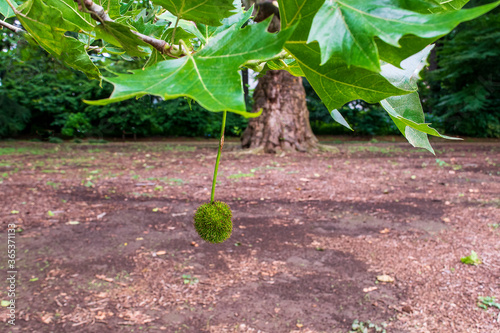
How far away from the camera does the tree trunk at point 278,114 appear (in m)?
9.05

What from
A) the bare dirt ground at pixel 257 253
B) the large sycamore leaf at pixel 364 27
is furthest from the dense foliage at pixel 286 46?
the bare dirt ground at pixel 257 253

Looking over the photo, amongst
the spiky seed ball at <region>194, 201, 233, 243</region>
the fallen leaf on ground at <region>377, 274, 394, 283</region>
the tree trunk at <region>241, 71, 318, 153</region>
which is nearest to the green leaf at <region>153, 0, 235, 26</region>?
the spiky seed ball at <region>194, 201, 233, 243</region>

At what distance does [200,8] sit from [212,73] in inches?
7.9

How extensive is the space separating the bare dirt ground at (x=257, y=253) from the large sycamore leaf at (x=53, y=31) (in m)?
→ 2.28

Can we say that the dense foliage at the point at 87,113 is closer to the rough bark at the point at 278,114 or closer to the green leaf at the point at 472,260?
the rough bark at the point at 278,114

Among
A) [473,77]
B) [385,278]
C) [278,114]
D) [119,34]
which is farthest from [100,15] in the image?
[473,77]

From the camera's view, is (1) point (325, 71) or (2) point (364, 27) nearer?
(2) point (364, 27)

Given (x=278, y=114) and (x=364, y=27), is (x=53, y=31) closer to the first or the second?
(x=364, y=27)

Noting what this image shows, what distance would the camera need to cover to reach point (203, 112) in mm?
15641

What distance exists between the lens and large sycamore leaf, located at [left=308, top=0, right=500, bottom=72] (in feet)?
1.34

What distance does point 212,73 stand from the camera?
0.45 m

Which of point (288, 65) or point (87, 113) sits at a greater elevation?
point (87, 113)

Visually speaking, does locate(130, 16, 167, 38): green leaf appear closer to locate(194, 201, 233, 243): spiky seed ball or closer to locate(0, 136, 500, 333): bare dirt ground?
locate(194, 201, 233, 243): spiky seed ball

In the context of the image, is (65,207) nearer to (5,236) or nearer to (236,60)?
(5,236)
